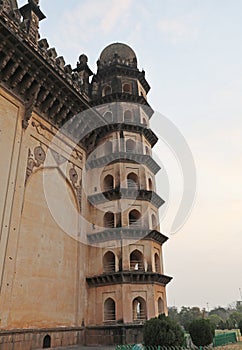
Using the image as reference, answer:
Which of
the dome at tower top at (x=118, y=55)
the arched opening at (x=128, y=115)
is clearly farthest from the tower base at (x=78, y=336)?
the dome at tower top at (x=118, y=55)

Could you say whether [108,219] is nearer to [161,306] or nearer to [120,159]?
[120,159]

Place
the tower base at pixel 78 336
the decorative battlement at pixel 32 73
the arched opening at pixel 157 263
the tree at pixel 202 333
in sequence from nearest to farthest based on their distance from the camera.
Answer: the tower base at pixel 78 336
the decorative battlement at pixel 32 73
the tree at pixel 202 333
the arched opening at pixel 157 263

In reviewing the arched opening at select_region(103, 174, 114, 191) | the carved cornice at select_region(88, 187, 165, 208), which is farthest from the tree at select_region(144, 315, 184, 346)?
the arched opening at select_region(103, 174, 114, 191)

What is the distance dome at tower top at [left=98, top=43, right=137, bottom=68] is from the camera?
17.5 metres

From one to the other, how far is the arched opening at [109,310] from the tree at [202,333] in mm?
3548

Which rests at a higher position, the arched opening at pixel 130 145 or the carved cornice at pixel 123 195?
the arched opening at pixel 130 145

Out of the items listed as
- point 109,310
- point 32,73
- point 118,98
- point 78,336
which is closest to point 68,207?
point 109,310

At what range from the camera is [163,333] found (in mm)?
8492


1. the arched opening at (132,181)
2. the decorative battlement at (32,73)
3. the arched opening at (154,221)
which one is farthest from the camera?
the arched opening at (132,181)

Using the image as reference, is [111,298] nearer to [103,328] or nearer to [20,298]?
[103,328]

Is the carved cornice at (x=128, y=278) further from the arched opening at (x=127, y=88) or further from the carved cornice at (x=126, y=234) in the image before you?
the arched opening at (x=127, y=88)

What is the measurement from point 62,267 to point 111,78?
33.5 feet

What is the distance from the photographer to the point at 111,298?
38.6 ft

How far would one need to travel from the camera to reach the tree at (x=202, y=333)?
12.5 meters
